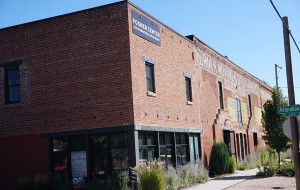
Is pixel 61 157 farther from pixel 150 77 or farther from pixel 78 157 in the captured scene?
pixel 150 77

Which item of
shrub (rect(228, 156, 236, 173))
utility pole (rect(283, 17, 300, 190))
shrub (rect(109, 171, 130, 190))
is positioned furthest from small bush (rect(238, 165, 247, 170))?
utility pole (rect(283, 17, 300, 190))

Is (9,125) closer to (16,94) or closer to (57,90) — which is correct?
(16,94)

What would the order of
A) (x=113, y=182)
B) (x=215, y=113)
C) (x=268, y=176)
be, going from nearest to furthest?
(x=113, y=182) < (x=268, y=176) < (x=215, y=113)

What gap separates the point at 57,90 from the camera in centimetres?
1731

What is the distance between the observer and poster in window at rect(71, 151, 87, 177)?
53.8 feet

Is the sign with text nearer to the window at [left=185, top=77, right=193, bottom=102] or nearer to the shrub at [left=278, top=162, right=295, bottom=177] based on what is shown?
the window at [left=185, top=77, right=193, bottom=102]

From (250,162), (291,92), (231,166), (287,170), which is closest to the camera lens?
(291,92)

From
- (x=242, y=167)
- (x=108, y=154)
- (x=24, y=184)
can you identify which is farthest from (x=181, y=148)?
(x=242, y=167)

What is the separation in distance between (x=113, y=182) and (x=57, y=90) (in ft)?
15.3

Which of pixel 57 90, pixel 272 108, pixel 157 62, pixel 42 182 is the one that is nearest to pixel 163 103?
pixel 157 62

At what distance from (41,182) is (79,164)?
163 cm

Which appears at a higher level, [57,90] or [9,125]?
[57,90]

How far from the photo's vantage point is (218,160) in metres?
23.8

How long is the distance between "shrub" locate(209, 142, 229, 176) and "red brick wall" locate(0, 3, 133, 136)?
31.2ft
